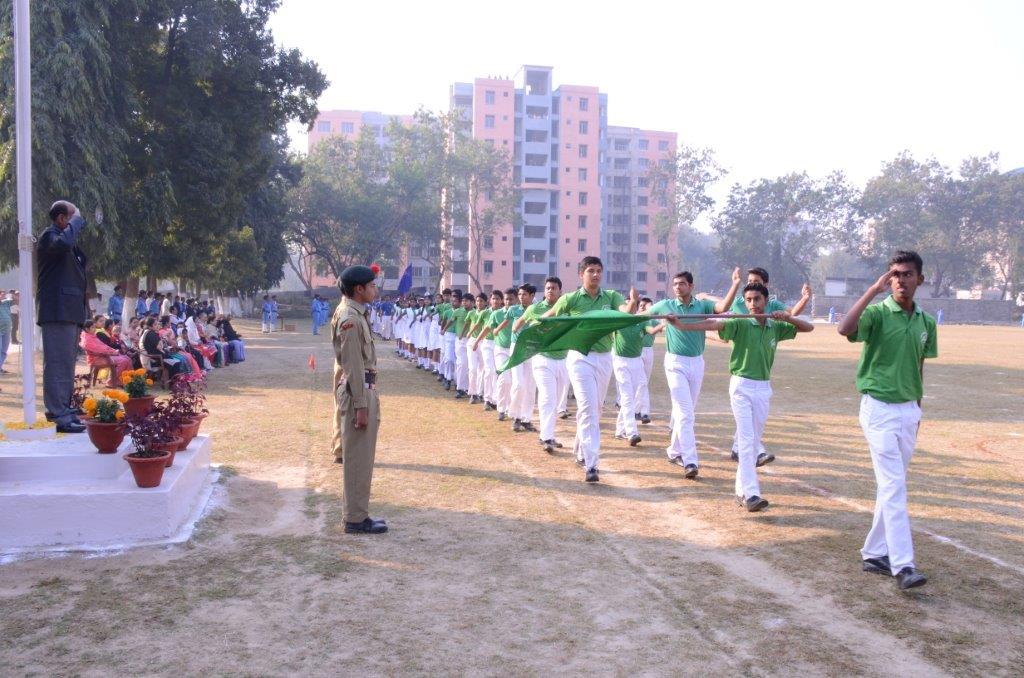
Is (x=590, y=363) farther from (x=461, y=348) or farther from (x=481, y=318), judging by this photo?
(x=461, y=348)

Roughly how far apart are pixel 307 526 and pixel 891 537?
13.9 ft

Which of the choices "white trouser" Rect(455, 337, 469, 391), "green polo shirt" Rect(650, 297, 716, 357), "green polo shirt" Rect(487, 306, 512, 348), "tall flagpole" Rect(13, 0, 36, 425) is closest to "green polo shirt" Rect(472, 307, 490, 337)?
"green polo shirt" Rect(487, 306, 512, 348)

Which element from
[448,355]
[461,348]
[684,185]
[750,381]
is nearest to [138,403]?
[750,381]

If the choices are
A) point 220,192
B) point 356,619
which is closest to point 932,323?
point 356,619

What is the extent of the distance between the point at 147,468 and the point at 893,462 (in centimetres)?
516

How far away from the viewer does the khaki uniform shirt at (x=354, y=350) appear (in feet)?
19.6

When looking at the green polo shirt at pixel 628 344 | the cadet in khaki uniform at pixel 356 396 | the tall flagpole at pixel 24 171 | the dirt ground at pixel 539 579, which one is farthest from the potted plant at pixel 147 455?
the green polo shirt at pixel 628 344

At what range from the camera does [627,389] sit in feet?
33.7

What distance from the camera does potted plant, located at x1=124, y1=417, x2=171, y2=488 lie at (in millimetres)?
5816

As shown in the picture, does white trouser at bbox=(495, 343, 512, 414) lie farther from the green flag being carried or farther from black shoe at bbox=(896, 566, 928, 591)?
black shoe at bbox=(896, 566, 928, 591)

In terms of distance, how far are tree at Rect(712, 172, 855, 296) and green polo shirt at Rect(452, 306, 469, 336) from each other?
6380 centimetres

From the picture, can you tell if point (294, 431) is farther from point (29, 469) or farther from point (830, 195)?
point (830, 195)

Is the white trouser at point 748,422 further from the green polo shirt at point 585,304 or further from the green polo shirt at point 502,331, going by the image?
the green polo shirt at point 502,331

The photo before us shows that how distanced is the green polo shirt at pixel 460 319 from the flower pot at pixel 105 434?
28.0ft
